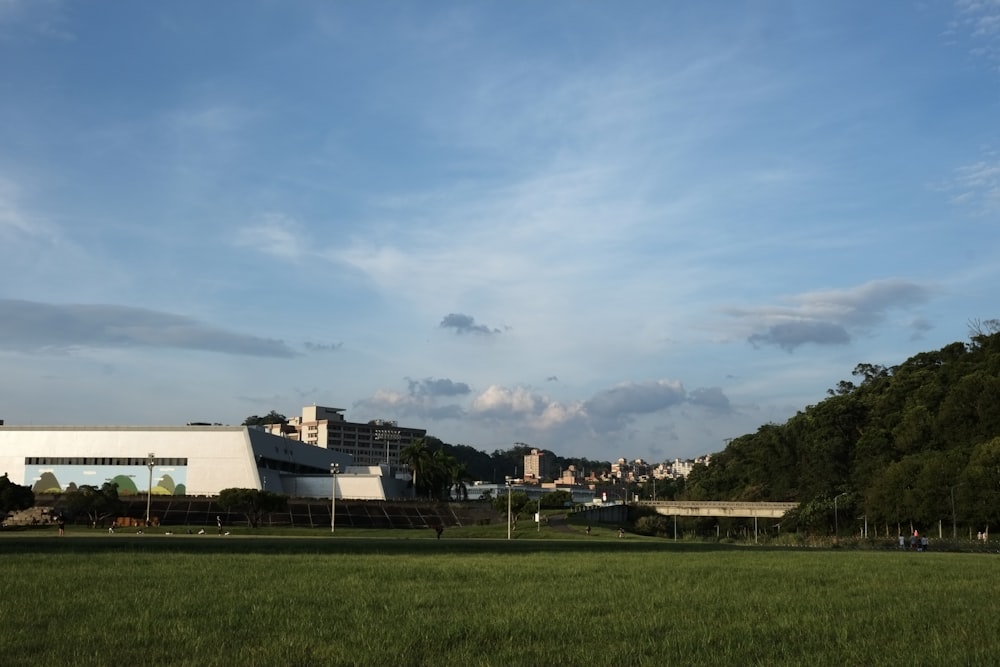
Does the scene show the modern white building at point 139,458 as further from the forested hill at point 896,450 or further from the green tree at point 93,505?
the forested hill at point 896,450

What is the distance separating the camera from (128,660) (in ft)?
33.3

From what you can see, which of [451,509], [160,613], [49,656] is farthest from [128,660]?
[451,509]

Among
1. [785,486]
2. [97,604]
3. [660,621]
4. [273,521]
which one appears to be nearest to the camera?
[660,621]

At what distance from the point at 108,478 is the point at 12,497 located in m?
38.2

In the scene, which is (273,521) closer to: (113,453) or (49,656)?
(113,453)

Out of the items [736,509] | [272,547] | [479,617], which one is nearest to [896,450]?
[736,509]

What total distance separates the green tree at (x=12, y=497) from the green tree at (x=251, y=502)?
60.8ft

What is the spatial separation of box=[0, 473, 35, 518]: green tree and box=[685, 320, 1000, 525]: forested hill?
93.4 meters

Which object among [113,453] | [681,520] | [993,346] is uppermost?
[993,346]

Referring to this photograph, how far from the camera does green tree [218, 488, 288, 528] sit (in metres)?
94.4

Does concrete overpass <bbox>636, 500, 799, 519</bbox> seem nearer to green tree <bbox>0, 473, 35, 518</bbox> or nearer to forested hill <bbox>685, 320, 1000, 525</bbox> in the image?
forested hill <bbox>685, 320, 1000, 525</bbox>

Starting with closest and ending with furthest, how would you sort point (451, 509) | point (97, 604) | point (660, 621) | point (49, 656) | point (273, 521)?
1. point (49, 656)
2. point (660, 621)
3. point (97, 604)
4. point (273, 521)
5. point (451, 509)

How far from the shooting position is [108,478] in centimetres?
12538

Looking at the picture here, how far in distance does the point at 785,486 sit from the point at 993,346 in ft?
145
